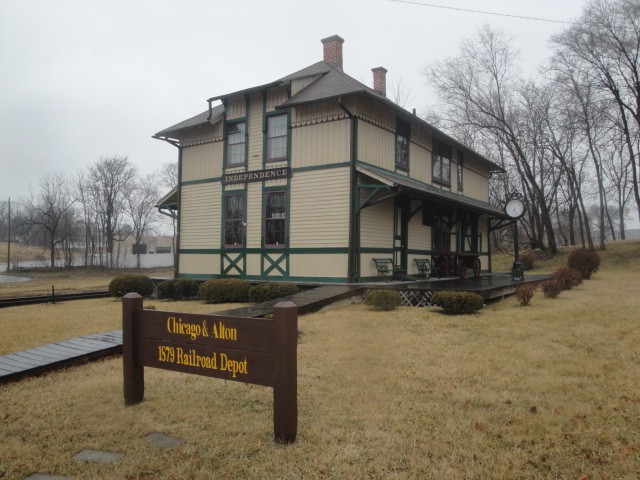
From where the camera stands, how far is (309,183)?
50.3 ft

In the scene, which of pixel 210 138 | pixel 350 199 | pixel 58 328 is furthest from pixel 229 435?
pixel 210 138

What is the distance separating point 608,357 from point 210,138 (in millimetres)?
15115

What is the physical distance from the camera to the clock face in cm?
1742

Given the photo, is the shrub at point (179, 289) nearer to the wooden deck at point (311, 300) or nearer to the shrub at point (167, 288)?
the shrub at point (167, 288)

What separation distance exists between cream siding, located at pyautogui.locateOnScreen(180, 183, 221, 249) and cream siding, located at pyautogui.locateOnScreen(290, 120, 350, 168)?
381 centimetres

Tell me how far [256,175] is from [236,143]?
1.73 m

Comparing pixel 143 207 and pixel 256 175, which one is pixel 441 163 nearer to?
pixel 256 175

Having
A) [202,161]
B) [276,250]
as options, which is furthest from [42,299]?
[276,250]

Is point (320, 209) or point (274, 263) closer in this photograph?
point (320, 209)

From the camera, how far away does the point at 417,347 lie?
7523mm

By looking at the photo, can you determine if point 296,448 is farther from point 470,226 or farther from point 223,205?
point 470,226

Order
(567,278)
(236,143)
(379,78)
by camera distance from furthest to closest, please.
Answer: (379,78), (236,143), (567,278)

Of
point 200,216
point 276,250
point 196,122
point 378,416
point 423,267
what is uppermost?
point 196,122

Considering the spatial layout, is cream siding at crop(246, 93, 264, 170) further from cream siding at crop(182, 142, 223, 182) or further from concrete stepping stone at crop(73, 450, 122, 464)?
concrete stepping stone at crop(73, 450, 122, 464)
